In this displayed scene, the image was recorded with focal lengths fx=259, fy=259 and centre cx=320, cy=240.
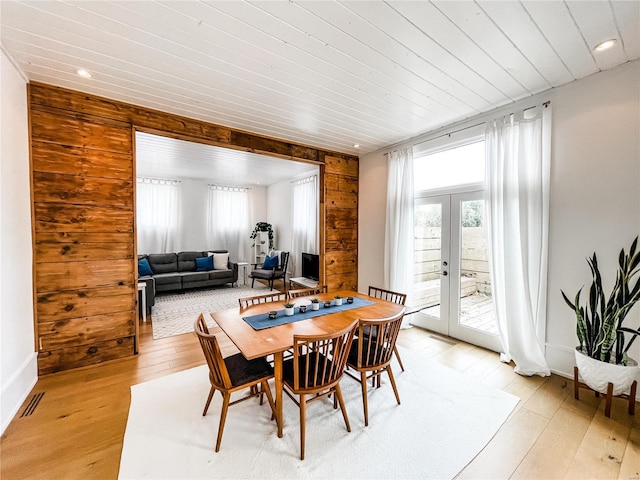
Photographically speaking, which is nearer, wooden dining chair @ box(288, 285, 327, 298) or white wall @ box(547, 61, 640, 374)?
white wall @ box(547, 61, 640, 374)

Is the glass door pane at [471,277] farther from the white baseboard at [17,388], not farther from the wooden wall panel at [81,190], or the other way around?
the white baseboard at [17,388]

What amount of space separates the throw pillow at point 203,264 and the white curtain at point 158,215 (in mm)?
903

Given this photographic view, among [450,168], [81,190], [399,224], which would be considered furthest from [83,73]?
[450,168]

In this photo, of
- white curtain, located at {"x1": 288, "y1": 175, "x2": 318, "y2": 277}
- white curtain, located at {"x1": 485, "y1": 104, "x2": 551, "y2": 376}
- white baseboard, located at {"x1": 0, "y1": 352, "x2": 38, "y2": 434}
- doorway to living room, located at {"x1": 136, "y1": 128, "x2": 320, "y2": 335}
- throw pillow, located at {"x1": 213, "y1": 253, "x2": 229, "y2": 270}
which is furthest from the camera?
throw pillow, located at {"x1": 213, "y1": 253, "x2": 229, "y2": 270}

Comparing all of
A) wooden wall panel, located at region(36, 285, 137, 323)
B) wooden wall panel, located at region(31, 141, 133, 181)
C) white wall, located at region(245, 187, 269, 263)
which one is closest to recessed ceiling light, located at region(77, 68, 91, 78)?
wooden wall panel, located at region(31, 141, 133, 181)

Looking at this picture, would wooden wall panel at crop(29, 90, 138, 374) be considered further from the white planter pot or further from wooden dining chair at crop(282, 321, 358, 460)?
the white planter pot

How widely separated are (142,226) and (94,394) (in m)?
5.02

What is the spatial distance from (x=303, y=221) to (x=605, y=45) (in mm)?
5318

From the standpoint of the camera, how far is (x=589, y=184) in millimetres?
2307

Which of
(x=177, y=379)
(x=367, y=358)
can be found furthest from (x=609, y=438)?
(x=177, y=379)

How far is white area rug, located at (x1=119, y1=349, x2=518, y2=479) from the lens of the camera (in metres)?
1.53

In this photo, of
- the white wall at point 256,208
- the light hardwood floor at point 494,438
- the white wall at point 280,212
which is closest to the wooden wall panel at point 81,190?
the light hardwood floor at point 494,438

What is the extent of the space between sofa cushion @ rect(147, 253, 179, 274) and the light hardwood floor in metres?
3.62

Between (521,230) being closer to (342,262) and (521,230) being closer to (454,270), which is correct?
(454,270)
